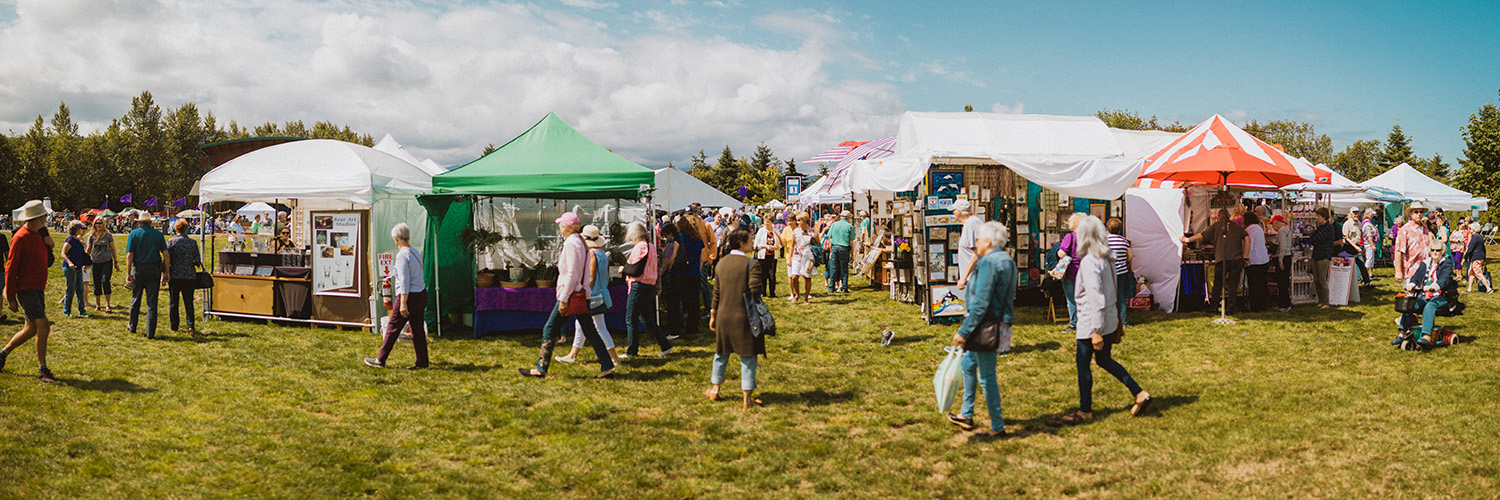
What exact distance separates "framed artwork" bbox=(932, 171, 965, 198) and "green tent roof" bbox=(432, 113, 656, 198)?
13.2 ft

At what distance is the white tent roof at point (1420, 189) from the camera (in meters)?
20.1

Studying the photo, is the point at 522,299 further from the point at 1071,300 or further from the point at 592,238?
the point at 1071,300

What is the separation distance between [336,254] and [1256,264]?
37.9ft

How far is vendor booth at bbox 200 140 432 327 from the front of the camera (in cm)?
945

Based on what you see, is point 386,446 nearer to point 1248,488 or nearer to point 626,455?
point 626,455

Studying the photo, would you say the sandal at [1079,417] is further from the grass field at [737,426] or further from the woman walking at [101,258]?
the woman walking at [101,258]

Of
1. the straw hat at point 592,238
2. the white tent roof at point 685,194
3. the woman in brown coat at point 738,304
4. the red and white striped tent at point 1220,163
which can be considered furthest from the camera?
the white tent roof at point 685,194

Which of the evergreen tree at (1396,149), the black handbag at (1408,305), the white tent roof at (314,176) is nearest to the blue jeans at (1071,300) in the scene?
the black handbag at (1408,305)

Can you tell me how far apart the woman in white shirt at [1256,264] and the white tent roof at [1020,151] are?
6.11ft

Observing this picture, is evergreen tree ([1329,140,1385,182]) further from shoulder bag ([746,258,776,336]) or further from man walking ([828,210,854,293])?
shoulder bag ([746,258,776,336])

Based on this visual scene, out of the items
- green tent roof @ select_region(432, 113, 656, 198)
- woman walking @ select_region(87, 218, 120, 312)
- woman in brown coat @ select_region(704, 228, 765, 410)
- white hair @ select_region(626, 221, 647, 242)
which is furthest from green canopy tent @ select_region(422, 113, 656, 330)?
woman walking @ select_region(87, 218, 120, 312)

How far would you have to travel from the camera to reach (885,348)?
8617 mm

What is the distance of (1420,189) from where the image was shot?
2042 cm

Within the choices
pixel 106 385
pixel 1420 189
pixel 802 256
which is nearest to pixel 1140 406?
pixel 802 256
